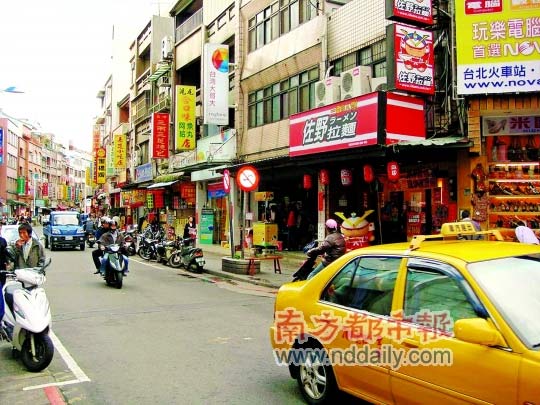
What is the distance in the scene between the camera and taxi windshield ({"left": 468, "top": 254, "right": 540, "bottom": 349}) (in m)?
3.30

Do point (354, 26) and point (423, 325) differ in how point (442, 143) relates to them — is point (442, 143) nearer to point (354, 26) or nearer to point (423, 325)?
point (354, 26)

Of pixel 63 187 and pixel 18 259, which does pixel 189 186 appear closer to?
pixel 18 259

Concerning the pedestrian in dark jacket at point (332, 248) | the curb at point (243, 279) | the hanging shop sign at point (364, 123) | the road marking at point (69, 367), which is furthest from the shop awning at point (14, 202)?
the road marking at point (69, 367)

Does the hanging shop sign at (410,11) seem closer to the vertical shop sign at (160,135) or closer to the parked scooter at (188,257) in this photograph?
the parked scooter at (188,257)

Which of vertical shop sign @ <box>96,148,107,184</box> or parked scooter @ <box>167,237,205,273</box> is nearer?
parked scooter @ <box>167,237,205,273</box>

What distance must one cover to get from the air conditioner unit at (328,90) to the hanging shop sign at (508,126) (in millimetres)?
4777

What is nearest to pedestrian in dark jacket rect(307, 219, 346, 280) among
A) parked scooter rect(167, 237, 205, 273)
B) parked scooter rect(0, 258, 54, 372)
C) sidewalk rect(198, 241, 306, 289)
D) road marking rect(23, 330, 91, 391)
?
sidewalk rect(198, 241, 306, 289)

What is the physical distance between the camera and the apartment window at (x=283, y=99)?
59.7 feet

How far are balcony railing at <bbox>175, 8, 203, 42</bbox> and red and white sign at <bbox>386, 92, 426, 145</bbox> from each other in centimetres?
1922

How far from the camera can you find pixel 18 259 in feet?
24.2

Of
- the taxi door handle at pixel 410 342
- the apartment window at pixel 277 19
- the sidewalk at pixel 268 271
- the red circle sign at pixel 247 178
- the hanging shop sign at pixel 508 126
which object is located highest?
the apartment window at pixel 277 19

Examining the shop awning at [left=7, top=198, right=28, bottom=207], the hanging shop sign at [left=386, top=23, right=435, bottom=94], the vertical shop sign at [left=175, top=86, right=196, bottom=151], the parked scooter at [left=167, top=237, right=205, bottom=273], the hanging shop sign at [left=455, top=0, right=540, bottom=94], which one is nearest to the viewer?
the hanging shop sign at [left=455, top=0, right=540, bottom=94]

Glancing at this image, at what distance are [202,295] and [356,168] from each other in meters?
6.53

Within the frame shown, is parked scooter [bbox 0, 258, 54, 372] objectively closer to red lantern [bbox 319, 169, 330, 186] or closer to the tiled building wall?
red lantern [bbox 319, 169, 330, 186]
